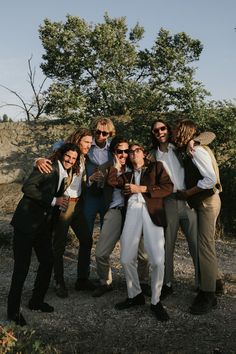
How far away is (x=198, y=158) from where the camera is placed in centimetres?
435

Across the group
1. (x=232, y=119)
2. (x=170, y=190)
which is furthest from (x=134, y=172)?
(x=232, y=119)

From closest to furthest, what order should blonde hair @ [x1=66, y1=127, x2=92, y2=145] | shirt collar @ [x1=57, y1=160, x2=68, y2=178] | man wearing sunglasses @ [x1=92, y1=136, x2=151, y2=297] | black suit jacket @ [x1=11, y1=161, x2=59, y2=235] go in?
1. black suit jacket @ [x1=11, y1=161, x2=59, y2=235]
2. shirt collar @ [x1=57, y1=160, x2=68, y2=178]
3. man wearing sunglasses @ [x1=92, y1=136, x2=151, y2=297]
4. blonde hair @ [x1=66, y1=127, x2=92, y2=145]

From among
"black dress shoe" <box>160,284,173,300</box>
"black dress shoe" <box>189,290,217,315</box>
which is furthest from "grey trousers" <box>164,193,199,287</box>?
"black dress shoe" <box>160,284,173,300</box>

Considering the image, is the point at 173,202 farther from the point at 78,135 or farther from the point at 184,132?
the point at 78,135

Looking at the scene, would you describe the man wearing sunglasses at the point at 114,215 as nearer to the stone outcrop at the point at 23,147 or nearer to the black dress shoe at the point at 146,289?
the black dress shoe at the point at 146,289

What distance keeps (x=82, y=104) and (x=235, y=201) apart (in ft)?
17.3

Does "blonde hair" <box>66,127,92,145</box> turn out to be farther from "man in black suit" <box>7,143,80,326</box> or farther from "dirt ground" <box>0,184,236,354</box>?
"dirt ground" <box>0,184,236,354</box>

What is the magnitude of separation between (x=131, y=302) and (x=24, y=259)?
1237mm

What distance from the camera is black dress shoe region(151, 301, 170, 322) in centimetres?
430

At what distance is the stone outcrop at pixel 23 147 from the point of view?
44.8 feet

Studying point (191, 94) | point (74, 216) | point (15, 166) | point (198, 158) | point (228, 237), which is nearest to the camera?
point (198, 158)

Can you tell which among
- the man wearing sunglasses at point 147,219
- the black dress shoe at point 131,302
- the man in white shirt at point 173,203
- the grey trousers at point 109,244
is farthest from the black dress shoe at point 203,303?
the grey trousers at point 109,244

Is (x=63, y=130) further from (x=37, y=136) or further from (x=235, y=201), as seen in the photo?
(x=235, y=201)

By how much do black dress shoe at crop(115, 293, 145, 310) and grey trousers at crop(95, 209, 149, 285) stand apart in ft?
1.39
